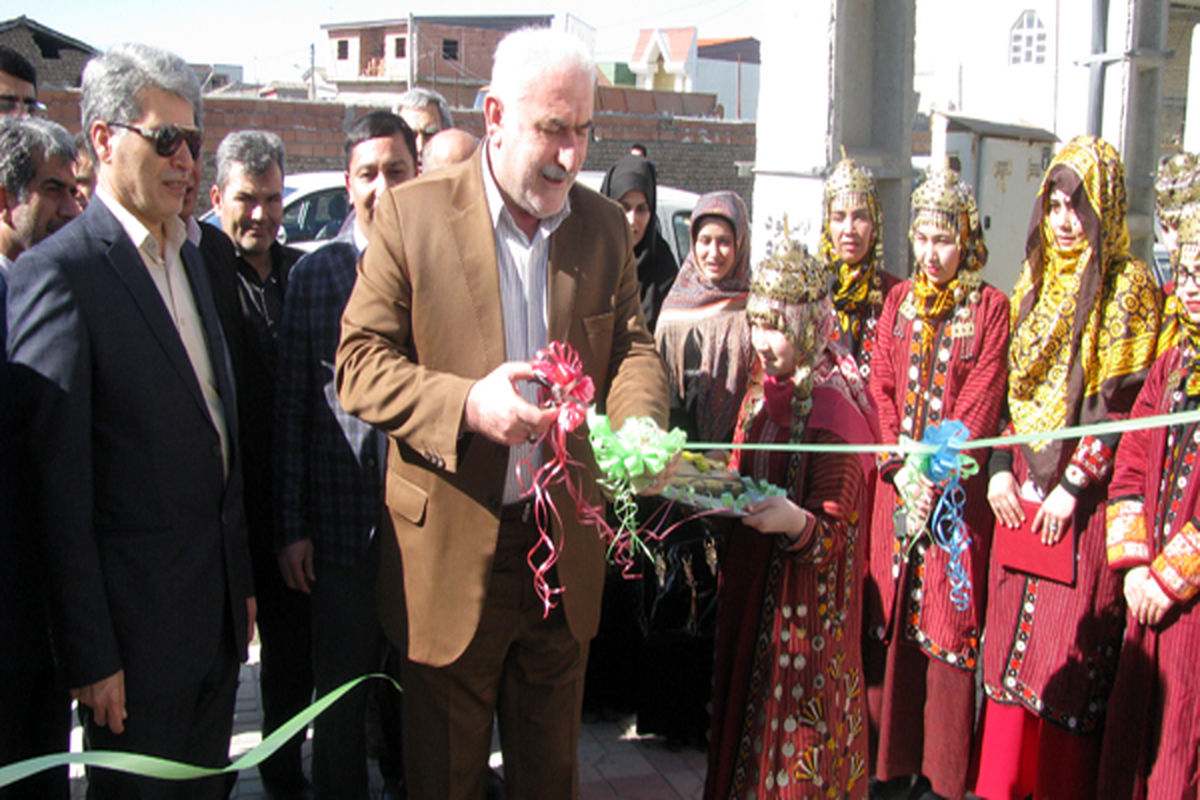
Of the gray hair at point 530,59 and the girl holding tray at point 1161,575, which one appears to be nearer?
→ the gray hair at point 530,59

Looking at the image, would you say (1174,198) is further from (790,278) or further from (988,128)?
(988,128)

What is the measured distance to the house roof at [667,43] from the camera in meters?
55.5

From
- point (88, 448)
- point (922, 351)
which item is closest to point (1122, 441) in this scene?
point (922, 351)

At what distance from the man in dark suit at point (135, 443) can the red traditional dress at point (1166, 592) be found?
7.93 feet

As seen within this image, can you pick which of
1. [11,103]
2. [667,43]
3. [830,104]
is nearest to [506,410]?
[830,104]

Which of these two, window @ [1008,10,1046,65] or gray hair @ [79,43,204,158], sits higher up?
window @ [1008,10,1046,65]

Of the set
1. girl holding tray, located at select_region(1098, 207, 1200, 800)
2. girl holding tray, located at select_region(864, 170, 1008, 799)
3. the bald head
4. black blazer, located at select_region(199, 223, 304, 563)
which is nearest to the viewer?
girl holding tray, located at select_region(1098, 207, 1200, 800)

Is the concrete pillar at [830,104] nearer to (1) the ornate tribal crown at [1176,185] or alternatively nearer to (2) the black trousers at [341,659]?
(1) the ornate tribal crown at [1176,185]

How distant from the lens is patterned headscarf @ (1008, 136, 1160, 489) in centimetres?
302

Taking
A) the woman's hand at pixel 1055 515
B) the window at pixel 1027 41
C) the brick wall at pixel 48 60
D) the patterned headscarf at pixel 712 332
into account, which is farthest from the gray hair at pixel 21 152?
the window at pixel 1027 41

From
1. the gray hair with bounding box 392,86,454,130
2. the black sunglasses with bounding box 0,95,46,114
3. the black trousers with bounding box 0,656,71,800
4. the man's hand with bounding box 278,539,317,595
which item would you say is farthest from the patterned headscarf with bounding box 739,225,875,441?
the black sunglasses with bounding box 0,95,46,114

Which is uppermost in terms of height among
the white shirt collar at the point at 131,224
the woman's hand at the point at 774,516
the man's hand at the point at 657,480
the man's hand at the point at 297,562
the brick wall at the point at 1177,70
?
the brick wall at the point at 1177,70

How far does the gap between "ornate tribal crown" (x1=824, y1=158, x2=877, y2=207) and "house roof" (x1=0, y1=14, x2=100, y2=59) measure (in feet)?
63.4

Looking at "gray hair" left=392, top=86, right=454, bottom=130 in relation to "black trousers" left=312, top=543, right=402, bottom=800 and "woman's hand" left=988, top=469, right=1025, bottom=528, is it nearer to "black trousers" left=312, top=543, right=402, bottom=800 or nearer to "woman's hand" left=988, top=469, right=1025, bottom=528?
"black trousers" left=312, top=543, right=402, bottom=800
